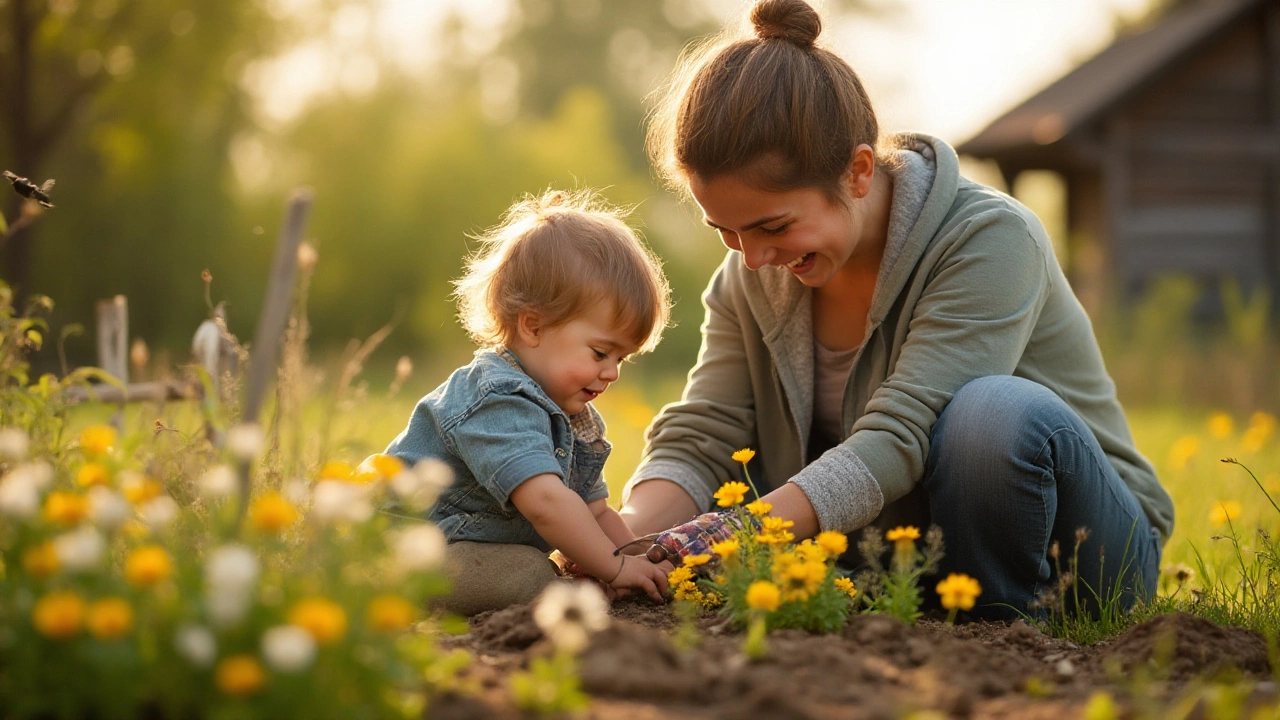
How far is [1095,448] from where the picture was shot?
8.53ft

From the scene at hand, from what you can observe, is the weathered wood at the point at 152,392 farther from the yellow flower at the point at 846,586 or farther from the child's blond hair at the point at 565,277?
the yellow flower at the point at 846,586

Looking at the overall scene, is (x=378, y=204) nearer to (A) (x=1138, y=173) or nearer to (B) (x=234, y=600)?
(A) (x=1138, y=173)

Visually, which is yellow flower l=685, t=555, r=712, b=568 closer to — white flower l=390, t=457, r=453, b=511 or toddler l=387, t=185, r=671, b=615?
toddler l=387, t=185, r=671, b=615

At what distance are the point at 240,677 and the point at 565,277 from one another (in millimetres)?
1496

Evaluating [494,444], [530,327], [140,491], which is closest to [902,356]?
[530,327]

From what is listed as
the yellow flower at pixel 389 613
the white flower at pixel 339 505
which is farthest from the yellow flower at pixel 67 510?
the yellow flower at pixel 389 613

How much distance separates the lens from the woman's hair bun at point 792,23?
106 inches

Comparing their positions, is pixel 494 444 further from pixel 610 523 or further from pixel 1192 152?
pixel 1192 152

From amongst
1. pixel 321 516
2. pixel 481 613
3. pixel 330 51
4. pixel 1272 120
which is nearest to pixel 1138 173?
pixel 1272 120

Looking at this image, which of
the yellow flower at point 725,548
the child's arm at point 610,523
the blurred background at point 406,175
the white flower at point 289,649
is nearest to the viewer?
the white flower at point 289,649

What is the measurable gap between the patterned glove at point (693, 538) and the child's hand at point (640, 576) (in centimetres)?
4

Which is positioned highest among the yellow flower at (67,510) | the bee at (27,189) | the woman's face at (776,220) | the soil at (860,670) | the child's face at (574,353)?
the bee at (27,189)

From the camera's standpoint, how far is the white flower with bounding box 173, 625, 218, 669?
4.14ft

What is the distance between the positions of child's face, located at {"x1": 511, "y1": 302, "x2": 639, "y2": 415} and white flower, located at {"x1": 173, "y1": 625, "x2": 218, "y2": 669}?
134 cm
